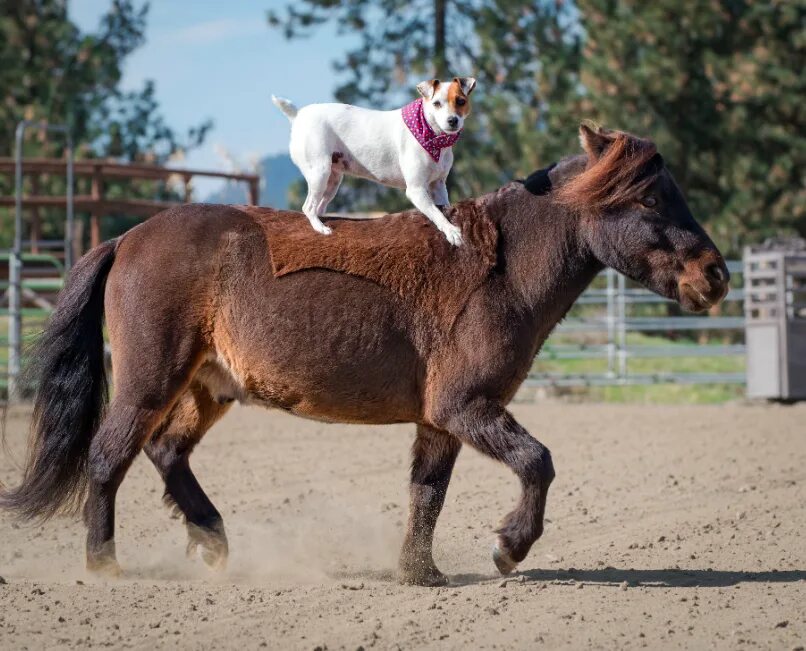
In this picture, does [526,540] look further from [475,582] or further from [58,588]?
[58,588]

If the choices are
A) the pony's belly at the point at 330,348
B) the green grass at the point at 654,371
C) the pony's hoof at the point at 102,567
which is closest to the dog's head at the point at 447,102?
the pony's belly at the point at 330,348

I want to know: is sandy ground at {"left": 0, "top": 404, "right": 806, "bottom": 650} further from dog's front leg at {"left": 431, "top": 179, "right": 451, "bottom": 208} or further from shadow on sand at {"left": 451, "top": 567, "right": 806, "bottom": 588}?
dog's front leg at {"left": 431, "top": 179, "right": 451, "bottom": 208}

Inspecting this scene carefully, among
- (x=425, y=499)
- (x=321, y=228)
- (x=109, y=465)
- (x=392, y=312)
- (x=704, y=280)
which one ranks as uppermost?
(x=321, y=228)

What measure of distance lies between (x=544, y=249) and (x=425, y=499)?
4.56 ft

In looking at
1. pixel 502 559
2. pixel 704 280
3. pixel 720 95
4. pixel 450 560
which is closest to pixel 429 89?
pixel 704 280

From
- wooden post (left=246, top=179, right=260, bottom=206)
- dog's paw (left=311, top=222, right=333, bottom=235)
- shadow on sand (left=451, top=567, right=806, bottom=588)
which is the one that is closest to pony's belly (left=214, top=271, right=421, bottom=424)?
dog's paw (left=311, top=222, right=333, bottom=235)

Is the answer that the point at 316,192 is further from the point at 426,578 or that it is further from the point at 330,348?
the point at 426,578

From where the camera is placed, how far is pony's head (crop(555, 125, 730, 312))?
5422 mm

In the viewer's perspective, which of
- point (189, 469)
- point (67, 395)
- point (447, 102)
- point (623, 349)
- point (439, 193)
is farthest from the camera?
point (623, 349)

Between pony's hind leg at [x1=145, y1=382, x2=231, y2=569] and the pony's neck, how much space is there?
1.78 m

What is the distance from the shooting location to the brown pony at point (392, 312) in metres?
5.38

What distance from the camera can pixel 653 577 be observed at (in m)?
5.65

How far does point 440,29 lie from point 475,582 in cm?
1869

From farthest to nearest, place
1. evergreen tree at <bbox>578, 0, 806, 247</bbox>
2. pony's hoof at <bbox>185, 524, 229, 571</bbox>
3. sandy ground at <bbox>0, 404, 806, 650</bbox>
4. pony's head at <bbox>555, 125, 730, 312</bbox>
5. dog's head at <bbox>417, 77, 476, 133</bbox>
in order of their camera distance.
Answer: evergreen tree at <bbox>578, 0, 806, 247</bbox> → pony's hoof at <bbox>185, 524, 229, 571</bbox> → pony's head at <bbox>555, 125, 730, 312</bbox> → dog's head at <bbox>417, 77, 476, 133</bbox> → sandy ground at <bbox>0, 404, 806, 650</bbox>
